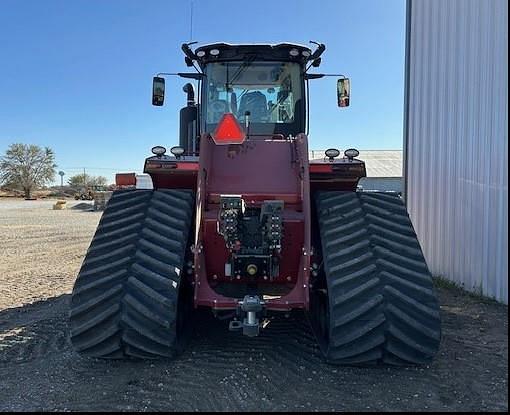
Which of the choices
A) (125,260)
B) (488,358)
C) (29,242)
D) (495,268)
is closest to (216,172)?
(125,260)

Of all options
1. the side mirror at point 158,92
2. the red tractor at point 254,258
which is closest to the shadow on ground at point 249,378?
the red tractor at point 254,258

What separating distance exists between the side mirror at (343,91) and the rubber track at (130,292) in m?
3.32

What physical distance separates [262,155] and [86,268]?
1.74 metres

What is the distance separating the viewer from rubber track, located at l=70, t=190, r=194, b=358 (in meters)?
4.14

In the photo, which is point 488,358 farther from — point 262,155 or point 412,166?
point 412,166

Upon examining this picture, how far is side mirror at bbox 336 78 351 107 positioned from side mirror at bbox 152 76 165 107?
Result: 220 centimetres

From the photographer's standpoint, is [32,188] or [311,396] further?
[32,188]

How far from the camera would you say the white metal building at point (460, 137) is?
22.4ft

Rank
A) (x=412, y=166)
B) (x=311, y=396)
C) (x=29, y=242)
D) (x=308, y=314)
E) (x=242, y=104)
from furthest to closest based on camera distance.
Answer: (x=29, y=242) → (x=412, y=166) → (x=242, y=104) → (x=308, y=314) → (x=311, y=396)

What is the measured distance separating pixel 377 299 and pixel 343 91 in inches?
143

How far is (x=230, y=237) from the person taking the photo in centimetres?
426

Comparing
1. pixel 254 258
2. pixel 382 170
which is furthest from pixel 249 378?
pixel 382 170

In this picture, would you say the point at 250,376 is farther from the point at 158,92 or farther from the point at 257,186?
the point at 158,92

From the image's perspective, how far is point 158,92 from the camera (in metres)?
6.85
